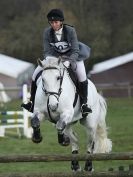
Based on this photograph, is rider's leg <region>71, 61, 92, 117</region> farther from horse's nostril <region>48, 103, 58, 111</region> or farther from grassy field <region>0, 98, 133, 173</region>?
grassy field <region>0, 98, 133, 173</region>

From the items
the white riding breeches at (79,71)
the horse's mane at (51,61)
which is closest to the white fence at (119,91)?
the white riding breeches at (79,71)

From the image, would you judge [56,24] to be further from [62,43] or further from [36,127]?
[36,127]

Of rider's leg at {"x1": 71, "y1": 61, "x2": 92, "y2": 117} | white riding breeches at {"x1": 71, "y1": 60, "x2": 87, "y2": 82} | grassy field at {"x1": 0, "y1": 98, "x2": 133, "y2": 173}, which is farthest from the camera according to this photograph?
grassy field at {"x1": 0, "y1": 98, "x2": 133, "y2": 173}

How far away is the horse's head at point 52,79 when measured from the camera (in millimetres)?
8281

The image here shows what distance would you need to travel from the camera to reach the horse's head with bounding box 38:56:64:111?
8.28 m

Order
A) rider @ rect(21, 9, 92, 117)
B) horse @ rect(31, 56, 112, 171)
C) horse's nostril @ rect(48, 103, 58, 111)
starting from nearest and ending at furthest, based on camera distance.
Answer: horse's nostril @ rect(48, 103, 58, 111) < horse @ rect(31, 56, 112, 171) < rider @ rect(21, 9, 92, 117)

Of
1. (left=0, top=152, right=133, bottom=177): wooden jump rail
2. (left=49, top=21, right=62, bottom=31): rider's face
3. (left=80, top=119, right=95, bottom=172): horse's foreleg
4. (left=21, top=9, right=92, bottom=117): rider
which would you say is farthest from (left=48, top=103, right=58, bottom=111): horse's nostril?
(left=80, top=119, right=95, bottom=172): horse's foreleg

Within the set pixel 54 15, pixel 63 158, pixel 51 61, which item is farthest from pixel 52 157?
pixel 54 15

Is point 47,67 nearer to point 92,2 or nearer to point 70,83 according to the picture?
point 70,83

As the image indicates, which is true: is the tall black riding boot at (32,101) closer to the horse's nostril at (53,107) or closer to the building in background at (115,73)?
the horse's nostril at (53,107)

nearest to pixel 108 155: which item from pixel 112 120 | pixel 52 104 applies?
pixel 52 104

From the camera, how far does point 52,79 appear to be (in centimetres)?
841

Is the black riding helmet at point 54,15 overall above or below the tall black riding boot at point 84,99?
above

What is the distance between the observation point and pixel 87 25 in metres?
52.9
